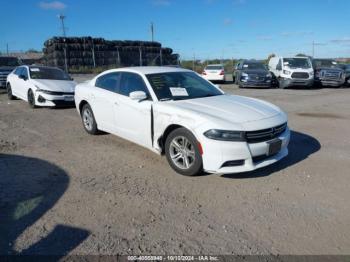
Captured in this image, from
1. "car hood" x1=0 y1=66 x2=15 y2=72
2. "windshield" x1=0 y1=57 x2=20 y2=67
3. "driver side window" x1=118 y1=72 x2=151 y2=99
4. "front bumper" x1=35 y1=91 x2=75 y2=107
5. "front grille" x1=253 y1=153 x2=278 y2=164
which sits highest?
"windshield" x1=0 y1=57 x2=20 y2=67

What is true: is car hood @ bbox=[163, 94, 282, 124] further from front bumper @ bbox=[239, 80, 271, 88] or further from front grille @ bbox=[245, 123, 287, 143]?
front bumper @ bbox=[239, 80, 271, 88]

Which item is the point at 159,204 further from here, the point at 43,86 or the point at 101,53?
the point at 101,53

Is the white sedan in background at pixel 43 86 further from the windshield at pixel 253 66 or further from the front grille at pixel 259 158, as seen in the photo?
the windshield at pixel 253 66

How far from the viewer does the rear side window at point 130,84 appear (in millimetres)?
5590

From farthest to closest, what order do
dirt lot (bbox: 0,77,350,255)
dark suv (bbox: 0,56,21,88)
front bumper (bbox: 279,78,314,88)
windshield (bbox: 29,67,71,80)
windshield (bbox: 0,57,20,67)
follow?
windshield (bbox: 0,57,20,67), front bumper (bbox: 279,78,314,88), dark suv (bbox: 0,56,21,88), windshield (bbox: 29,67,71,80), dirt lot (bbox: 0,77,350,255)

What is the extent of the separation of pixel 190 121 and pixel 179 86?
4.12 feet

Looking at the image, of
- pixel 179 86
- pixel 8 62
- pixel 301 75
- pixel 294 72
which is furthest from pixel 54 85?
pixel 301 75

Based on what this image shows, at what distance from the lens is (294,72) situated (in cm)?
1866

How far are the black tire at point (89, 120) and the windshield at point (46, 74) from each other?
539cm

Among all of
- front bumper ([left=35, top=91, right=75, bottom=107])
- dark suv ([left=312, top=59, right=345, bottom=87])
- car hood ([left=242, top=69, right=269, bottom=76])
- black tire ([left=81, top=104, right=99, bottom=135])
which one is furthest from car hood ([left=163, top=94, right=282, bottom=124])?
dark suv ([left=312, top=59, right=345, bottom=87])

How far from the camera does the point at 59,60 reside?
3538 centimetres

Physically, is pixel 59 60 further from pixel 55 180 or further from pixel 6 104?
pixel 55 180

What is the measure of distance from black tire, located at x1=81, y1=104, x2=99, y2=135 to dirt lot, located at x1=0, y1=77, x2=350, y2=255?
664 millimetres

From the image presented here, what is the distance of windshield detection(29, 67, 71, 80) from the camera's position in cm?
1178
